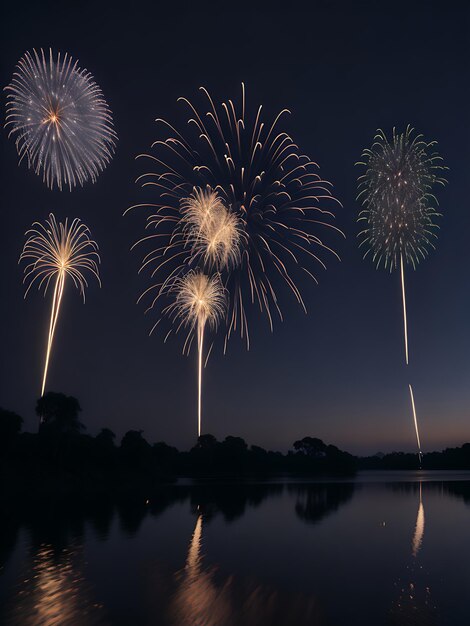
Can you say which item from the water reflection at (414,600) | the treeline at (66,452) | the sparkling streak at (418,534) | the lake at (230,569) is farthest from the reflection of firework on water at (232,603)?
the treeline at (66,452)

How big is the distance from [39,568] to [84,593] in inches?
253

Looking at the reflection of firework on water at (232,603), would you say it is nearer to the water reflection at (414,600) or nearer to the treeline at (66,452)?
the water reflection at (414,600)

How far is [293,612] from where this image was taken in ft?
83.4

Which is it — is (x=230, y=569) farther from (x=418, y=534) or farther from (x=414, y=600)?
(x=418, y=534)

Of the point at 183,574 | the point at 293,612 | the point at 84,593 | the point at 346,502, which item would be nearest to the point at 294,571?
the point at 183,574

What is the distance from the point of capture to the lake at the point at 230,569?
24594 mm

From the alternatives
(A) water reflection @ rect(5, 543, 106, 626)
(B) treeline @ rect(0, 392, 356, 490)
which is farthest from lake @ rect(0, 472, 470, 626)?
(B) treeline @ rect(0, 392, 356, 490)

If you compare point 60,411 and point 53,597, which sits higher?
point 60,411

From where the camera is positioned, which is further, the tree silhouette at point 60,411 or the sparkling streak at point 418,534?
the tree silhouette at point 60,411

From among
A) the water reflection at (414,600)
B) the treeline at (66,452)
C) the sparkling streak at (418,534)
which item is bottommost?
the water reflection at (414,600)

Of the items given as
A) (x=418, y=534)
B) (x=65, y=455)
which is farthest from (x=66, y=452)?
(x=418, y=534)

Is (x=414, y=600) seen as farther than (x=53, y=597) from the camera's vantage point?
Yes

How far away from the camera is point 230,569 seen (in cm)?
3456

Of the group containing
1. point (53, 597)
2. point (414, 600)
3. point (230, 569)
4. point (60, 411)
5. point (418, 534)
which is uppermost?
point (60, 411)
